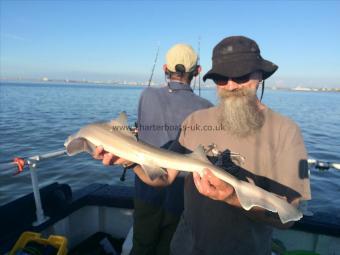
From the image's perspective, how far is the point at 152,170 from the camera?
9.21ft

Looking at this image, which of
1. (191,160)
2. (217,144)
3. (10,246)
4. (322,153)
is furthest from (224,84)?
(322,153)

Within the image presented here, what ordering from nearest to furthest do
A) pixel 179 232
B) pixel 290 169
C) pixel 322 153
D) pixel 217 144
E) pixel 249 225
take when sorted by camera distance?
pixel 290 169 → pixel 249 225 → pixel 217 144 → pixel 179 232 → pixel 322 153

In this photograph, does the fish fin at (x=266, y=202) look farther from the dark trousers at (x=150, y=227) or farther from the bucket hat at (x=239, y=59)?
the dark trousers at (x=150, y=227)

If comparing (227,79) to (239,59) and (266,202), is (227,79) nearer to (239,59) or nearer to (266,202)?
(239,59)

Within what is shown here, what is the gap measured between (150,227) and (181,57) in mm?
2372

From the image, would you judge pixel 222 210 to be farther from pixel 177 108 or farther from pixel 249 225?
pixel 177 108

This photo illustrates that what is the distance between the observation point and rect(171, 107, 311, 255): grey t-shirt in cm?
253

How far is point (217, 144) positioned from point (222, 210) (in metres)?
0.60

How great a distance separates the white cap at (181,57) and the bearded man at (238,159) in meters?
1.22

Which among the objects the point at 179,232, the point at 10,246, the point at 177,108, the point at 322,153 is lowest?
the point at 322,153

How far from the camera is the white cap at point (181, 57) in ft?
13.7

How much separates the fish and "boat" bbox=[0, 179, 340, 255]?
6.46 feet

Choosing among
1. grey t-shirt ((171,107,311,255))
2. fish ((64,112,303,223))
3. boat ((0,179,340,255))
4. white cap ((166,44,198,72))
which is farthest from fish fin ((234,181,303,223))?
boat ((0,179,340,255))

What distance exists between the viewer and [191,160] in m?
2.60
